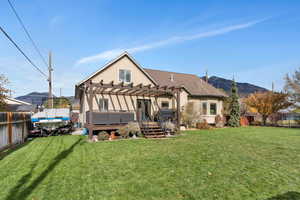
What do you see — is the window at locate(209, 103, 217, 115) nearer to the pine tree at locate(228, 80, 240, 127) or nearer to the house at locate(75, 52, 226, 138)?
the house at locate(75, 52, 226, 138)

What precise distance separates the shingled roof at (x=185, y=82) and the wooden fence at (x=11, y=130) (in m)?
13.1

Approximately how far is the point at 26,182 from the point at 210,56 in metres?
24.2

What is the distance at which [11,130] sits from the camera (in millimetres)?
8344

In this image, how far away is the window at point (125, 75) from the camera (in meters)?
15.2

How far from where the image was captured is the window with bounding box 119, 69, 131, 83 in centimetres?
1519

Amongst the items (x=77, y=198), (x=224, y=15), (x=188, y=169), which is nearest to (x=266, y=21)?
(x=224, y=15)

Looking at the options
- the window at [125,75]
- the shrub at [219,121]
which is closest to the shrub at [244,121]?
the shrub at [219,121]

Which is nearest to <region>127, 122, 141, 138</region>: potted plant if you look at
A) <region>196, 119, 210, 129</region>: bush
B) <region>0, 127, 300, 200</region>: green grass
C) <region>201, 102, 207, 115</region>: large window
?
<region>0, 127, 300, 200</region>: green grass

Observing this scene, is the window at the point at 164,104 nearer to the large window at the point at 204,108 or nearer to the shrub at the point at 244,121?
the large window at the point at 204,108

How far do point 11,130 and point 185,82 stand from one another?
687 inches

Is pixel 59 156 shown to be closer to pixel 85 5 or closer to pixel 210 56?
pixel 85 5

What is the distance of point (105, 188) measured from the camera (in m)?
3.80

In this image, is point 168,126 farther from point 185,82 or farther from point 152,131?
point 185,82

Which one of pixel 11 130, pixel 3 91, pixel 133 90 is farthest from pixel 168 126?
pixel 3 91
